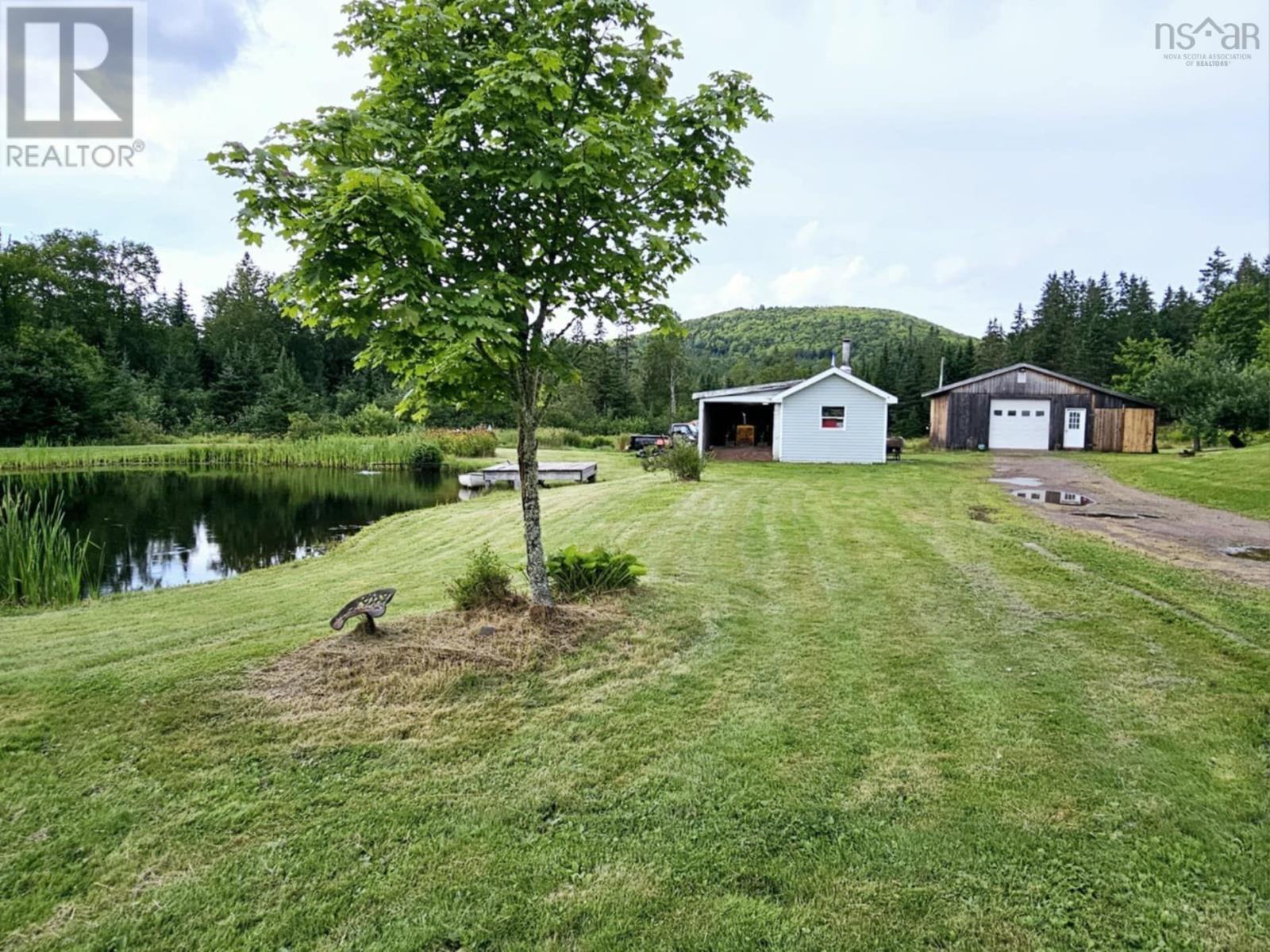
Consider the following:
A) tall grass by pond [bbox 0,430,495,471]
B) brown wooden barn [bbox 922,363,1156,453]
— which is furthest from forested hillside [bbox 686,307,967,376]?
tall grass by pond [bbox 0,430,495,471]

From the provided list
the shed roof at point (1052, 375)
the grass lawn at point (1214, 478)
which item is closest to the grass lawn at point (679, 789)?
the grass lawn at point (1214, 478)

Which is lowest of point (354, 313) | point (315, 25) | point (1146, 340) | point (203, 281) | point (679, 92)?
point (354, 313)

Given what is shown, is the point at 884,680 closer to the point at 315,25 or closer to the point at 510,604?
the point at 510,604

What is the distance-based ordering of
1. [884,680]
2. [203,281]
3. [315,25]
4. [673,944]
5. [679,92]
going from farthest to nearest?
[203,281] < [315,25] < [679,92] < [884,680] < [673,944]

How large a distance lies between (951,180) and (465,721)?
22.3m

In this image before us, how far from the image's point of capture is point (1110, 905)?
81.5 inches

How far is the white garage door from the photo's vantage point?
2750 centimetres

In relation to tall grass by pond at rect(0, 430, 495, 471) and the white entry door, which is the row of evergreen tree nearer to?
tall grass by pond at rect(0, 430, 495, 471)

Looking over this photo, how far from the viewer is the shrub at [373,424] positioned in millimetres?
33438

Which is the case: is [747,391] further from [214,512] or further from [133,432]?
[133,432]

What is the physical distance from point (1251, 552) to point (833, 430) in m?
14.2

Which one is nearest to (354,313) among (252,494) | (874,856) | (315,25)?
(874,856)

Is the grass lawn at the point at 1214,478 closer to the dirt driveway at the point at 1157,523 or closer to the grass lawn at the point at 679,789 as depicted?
the dirt driveway at the point at 1157,523
